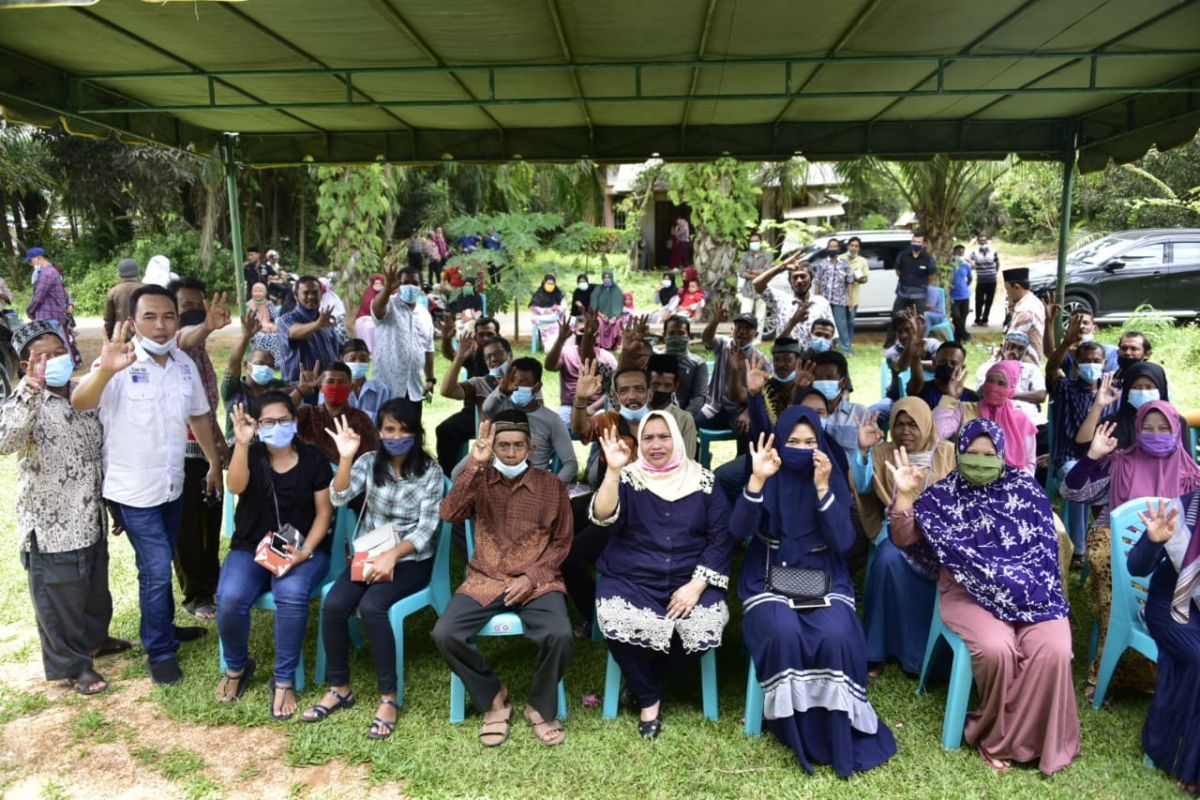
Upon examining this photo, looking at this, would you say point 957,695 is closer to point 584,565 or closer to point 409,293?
point 584,565

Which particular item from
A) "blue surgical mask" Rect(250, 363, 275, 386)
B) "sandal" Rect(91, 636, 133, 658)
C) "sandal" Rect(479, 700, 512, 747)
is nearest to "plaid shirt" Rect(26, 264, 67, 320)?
"blue surgical mask" Rect(250, 363, 275, 386)

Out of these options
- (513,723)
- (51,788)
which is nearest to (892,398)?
(513,723)

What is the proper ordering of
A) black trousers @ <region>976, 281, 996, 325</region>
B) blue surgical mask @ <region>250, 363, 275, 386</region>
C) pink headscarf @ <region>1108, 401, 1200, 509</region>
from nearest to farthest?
pink headscarf @ <region>1108, 401, 1200, 509</region> < blue surgical mask @ <region>250, 363, 275, 386</region> < black trousers @ <region>976, 281, 996, 325</region>

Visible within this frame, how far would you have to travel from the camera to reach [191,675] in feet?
13.8

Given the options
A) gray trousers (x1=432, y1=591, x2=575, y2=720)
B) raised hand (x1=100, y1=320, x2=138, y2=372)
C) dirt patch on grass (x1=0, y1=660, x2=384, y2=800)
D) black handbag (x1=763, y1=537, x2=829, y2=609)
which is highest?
raised hand (x1=100, y1=320, x2=138, y2=372)

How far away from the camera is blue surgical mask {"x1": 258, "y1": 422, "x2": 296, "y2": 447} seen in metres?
3.99

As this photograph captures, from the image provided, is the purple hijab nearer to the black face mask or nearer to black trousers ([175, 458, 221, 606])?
black trousers ([175, 458, 221, 606])

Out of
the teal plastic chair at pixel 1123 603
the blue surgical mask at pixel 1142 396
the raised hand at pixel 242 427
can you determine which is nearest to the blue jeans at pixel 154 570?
the raised hand at pixel 242 427

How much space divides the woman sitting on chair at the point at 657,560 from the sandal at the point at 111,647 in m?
2.60

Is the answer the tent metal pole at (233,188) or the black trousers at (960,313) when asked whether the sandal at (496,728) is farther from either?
the black trousers at (960,313)

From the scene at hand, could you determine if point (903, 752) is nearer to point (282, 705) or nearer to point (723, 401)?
point (282, 705)

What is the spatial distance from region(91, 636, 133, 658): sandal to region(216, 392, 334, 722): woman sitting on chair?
2.67ft

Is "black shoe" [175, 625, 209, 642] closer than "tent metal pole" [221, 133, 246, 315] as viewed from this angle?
Yes

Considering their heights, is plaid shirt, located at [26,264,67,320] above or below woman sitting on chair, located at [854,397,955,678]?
above
